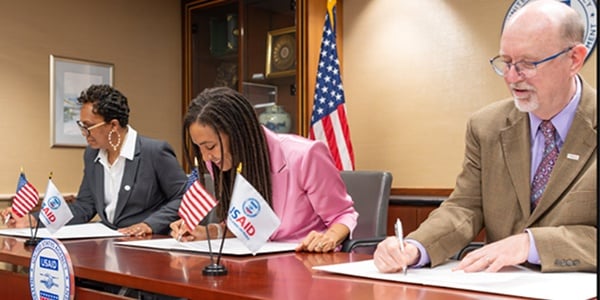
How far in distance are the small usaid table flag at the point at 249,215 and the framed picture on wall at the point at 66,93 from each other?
3.36 meters

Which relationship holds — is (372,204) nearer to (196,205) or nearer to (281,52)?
(196,205)

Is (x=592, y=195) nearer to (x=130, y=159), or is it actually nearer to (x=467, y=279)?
(x=467, y=279)

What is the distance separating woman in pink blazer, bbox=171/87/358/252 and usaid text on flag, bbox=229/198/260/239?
0.58 m

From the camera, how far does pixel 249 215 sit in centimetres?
148

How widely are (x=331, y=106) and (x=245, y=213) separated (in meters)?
2.64

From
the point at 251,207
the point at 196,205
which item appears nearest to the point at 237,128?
the point at 196,205

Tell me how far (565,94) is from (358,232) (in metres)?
1.09

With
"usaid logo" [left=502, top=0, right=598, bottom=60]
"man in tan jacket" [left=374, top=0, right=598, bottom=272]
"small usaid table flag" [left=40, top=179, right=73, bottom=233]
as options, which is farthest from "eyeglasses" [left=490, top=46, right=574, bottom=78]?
"usaid logo" [left=502, top=0, right=598, bottom=60]

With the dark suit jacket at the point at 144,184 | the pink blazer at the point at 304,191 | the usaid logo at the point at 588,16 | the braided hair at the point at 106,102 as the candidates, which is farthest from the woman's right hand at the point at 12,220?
the usaid logo at the point at 588,16

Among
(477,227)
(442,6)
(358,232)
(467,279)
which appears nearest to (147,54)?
(442,6)

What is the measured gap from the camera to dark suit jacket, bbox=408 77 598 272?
1370 millimetres

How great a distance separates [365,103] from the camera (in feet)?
14.0

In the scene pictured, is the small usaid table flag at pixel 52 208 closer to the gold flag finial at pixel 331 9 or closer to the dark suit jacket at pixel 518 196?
the dark suit jacket at pixel 518 196

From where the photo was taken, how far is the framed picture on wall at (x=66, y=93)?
4.47 metres
